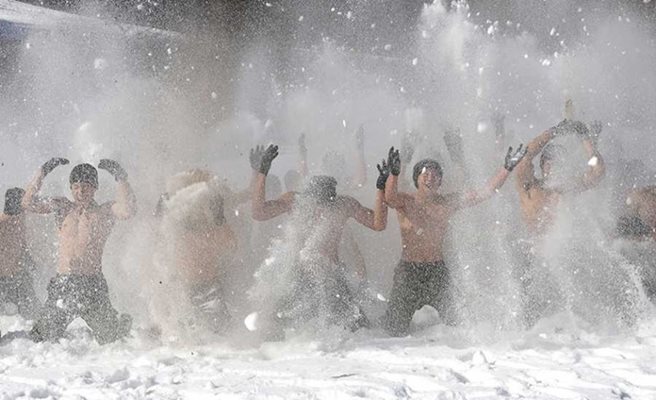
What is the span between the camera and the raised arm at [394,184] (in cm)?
468

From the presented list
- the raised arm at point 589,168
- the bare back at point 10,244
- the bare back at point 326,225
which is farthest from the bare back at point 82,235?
the raised arm at point 589,168

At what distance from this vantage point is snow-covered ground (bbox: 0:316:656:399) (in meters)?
3.25

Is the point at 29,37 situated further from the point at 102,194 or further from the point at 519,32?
the point at 519,32

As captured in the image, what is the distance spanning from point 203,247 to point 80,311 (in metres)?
1.06

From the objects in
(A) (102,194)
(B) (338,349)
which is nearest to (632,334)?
(B) (338,349)

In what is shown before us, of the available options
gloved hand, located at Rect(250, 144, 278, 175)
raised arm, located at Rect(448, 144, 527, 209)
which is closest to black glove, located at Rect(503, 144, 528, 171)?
raised arm, located at Rect(448, 144, 527, 209)

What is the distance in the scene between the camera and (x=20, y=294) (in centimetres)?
575

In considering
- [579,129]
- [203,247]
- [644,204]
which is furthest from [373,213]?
[644,204]

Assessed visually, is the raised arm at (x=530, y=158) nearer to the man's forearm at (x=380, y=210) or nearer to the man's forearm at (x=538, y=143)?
the man's forearm at (x=538, y=143)

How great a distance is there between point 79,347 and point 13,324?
1214mm

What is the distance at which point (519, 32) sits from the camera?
536 inches

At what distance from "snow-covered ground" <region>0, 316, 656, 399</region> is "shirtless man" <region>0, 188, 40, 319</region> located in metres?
1.25

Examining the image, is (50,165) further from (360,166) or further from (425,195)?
(360,166)

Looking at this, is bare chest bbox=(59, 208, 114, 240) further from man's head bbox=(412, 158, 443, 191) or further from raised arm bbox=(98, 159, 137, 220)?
man's head bbox=(412, 158, 443, 191)
